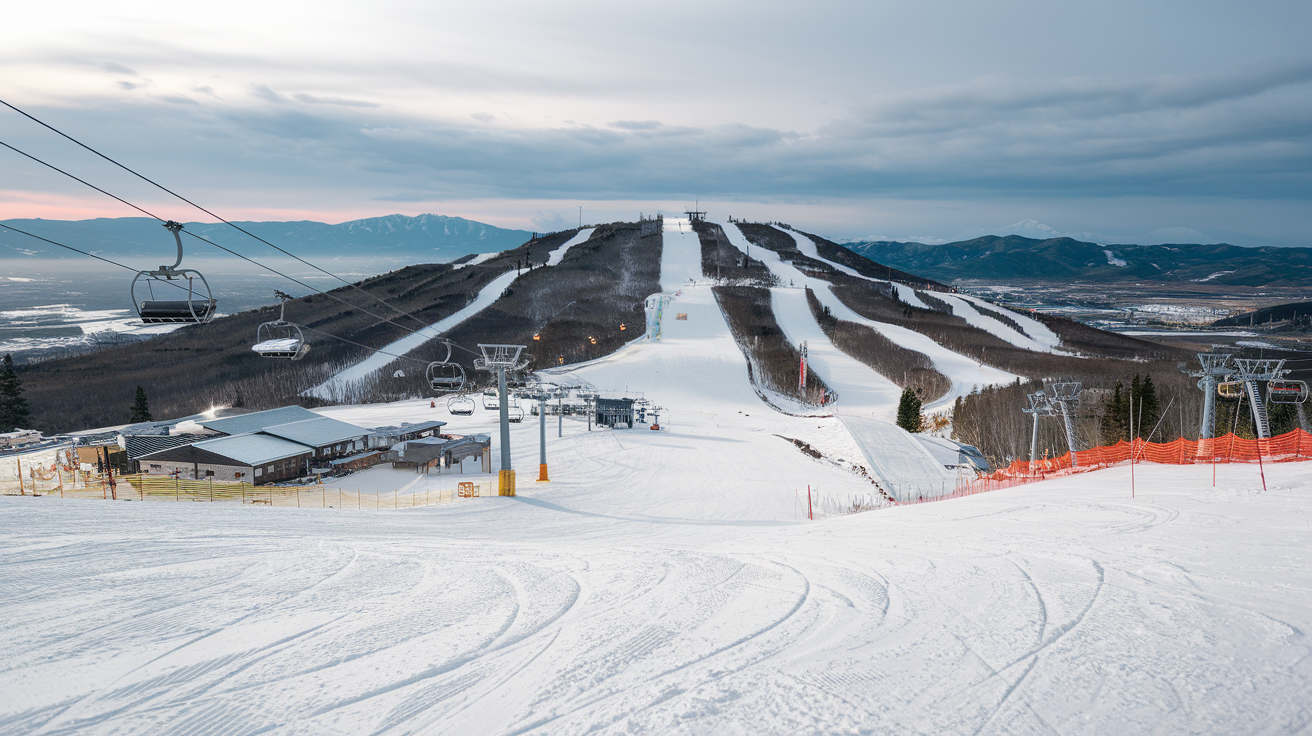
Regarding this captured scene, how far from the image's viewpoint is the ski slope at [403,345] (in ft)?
184

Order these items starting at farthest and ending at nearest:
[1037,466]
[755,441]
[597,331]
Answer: [597,331]
[755,441]
[1037,466]

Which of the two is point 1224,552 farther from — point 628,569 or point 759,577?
point 628,569

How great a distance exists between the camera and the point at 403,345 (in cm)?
6975

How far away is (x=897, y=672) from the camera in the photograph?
523cm

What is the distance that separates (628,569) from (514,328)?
65995 mm

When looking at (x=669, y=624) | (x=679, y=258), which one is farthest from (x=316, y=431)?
(x=679, y=258)

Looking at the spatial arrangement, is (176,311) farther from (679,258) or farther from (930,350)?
(679,258)

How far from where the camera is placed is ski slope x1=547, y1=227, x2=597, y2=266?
11372 cm

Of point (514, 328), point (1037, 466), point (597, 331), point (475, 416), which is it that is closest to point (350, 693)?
point (1037, 466)

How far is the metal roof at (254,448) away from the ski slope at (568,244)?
8465cm

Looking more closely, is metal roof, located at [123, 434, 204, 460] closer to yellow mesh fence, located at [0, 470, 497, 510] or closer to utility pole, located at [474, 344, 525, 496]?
yellow mesh fence, located at [0, 470, 497, 510]

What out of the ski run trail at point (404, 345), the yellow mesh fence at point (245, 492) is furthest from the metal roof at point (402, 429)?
the ski run trail at point (404, 345)

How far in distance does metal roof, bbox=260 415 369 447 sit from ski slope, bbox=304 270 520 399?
51.5 ft

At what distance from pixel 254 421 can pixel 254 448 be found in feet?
14.5
